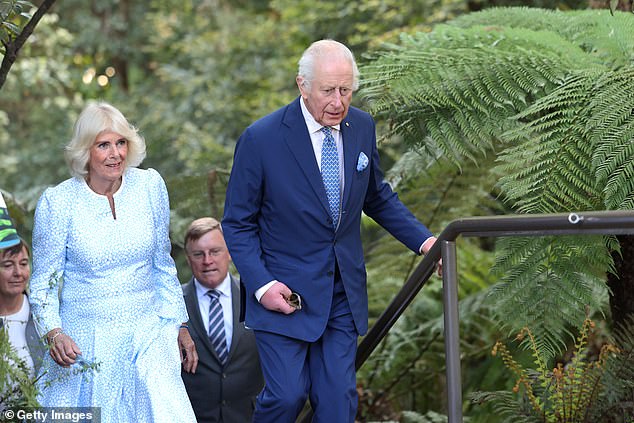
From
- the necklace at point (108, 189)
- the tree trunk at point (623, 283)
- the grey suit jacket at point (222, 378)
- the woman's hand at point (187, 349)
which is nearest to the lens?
the necklace at point (108, 189)

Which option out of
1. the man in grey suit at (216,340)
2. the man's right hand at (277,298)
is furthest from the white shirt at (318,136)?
the man in grey suit at (216,340)

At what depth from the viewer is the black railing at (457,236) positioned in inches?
110

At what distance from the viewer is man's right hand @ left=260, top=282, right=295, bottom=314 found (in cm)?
354

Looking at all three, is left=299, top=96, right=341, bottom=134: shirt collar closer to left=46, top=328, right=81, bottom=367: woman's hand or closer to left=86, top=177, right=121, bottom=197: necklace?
left=86, top=177, right=121, bottom=197: necklace

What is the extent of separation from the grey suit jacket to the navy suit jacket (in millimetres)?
879

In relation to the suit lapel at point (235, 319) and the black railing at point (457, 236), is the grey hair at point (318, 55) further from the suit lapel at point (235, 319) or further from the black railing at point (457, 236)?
the suit lapel at point (235, 319)

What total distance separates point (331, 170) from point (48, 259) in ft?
3.46

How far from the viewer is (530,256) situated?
3850 mm

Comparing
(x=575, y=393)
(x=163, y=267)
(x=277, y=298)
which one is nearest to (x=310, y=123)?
(x=277, y=298)

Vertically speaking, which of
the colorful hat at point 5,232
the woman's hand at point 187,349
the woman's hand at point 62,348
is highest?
the colorful hat at point 5,232

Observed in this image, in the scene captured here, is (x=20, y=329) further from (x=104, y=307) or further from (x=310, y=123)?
(x=310, y=123)

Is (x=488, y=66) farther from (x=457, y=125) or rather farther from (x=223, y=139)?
(x=223, y=139)

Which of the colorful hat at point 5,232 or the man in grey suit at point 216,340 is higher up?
the colorful hat at point 5,232

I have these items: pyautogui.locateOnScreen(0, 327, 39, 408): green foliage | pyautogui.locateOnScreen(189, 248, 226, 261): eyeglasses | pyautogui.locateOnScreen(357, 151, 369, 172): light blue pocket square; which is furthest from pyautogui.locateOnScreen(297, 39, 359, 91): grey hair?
pyautogui.locateOnScreen(0, 327, 39, 408): green foliage
